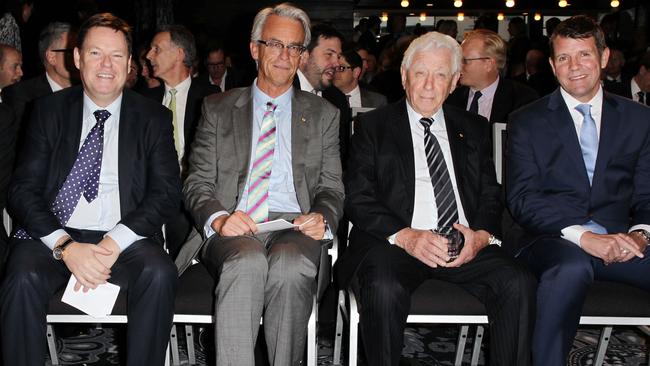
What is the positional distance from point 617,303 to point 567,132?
80 cm

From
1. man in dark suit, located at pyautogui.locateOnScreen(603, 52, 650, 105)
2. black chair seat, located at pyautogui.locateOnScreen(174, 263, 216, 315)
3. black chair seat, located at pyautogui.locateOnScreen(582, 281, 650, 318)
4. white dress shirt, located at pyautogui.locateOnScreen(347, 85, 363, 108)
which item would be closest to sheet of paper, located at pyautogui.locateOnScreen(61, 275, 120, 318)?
black chair seat, located at pyautogui.locateOnScreen(174, 263, 216, 315)

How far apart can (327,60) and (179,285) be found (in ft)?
10.1

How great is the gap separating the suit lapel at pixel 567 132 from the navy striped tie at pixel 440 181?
524mm

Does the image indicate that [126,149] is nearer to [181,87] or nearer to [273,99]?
[273,99]

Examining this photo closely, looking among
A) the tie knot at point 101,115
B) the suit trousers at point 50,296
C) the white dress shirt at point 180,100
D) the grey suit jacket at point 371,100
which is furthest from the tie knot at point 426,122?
the grey suit jacket at point 371,100

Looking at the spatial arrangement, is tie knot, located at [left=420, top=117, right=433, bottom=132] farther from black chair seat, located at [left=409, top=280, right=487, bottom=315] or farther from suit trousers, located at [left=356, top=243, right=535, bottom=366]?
black chair seat, located at [left=409, top=280, right=487, bottom=315]

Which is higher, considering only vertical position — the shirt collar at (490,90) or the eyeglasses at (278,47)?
the eyeglasses at (278,47)

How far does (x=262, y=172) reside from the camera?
353 centimetres

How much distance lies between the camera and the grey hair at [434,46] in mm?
3570

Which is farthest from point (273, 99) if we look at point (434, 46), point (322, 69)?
point (322, 69)

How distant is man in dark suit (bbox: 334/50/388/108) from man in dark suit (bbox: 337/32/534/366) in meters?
3.02

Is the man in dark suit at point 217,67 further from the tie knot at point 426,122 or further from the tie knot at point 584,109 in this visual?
the tie knot at point 584,109

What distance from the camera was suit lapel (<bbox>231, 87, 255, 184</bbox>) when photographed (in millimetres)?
3545

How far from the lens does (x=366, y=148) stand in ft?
11.7
